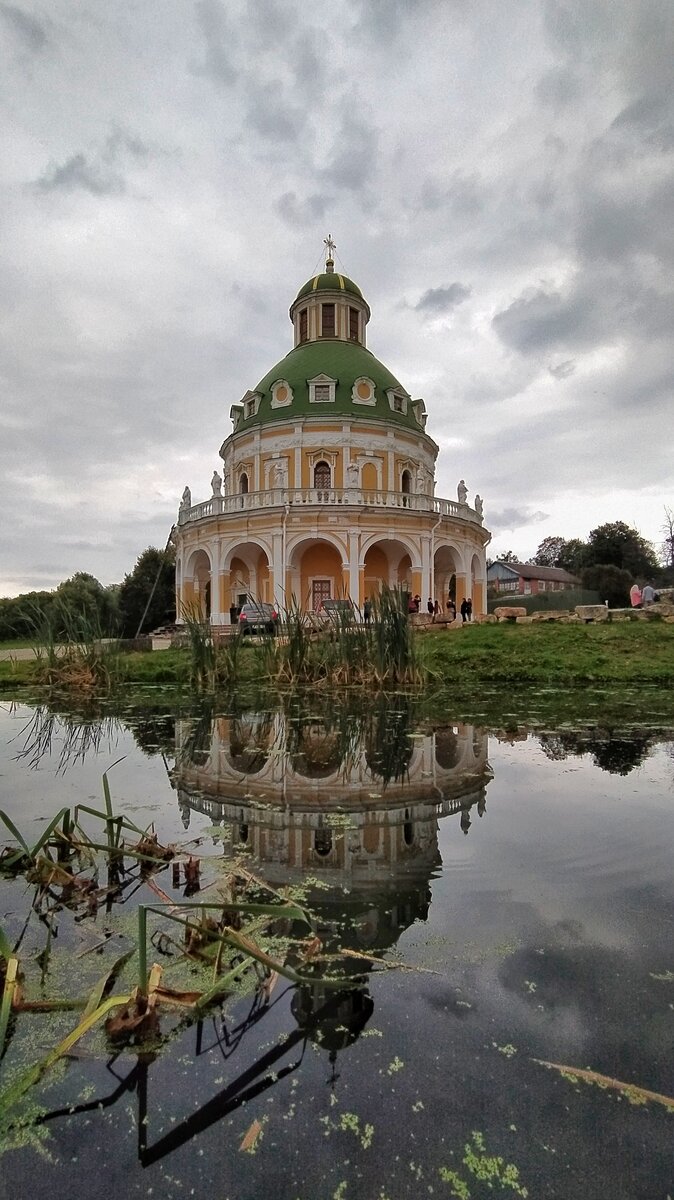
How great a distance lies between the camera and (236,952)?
93.3 inches

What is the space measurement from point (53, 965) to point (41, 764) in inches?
154

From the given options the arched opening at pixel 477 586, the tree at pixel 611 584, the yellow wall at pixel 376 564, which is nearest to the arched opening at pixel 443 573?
the arched opening at pixel 477 586

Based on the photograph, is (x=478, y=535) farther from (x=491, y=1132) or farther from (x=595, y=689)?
(x=491, y=1132)

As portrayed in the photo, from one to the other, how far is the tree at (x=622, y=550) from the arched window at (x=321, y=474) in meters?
30.4

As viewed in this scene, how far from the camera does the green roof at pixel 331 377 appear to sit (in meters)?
29.2

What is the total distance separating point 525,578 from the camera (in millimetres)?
61969

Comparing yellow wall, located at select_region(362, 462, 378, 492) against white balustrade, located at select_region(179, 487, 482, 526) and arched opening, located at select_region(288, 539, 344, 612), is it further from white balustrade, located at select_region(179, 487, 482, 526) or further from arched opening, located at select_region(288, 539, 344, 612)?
arched opening, located at select_region(288, 539, 344, 612)

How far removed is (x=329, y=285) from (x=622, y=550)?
32.6 meters

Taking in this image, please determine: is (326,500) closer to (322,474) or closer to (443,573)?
(322,474)

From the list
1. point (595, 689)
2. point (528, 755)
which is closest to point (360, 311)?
point (595, 689)

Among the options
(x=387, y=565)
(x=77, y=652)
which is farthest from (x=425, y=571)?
(x=77, y=652)

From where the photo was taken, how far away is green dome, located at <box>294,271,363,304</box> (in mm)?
33781

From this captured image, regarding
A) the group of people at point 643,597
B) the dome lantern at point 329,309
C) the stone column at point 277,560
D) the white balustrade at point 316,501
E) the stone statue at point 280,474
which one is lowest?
the group of people at point 643,597

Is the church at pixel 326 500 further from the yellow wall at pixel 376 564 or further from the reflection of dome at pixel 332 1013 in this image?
the reflection of dome at pixel 332 1013
